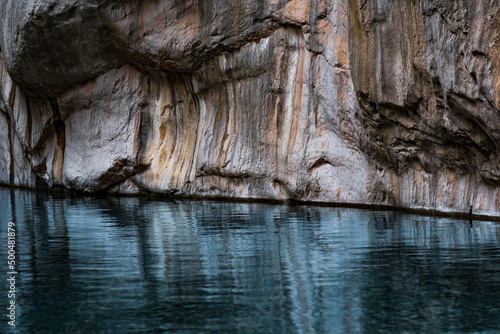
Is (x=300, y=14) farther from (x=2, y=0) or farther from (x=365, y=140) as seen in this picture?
(x=2, y=0)

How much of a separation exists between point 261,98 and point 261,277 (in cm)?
1255

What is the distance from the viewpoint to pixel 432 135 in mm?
13883

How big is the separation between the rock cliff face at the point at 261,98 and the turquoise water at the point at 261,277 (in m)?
2.26

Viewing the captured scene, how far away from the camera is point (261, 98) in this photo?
1950cm

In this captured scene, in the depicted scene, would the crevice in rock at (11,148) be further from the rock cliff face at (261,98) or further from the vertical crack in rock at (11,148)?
the rock cliff face at (261,98)

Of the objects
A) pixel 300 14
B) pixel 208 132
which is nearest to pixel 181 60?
pixel 208 132

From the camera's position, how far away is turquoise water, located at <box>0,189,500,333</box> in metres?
5.55

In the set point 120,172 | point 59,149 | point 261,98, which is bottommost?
point 120,172

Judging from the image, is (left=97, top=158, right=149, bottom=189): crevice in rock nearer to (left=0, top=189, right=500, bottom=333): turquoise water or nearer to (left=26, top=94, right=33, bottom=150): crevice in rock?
(left=26, top=94, right=33, bottom=150): crevice in rock

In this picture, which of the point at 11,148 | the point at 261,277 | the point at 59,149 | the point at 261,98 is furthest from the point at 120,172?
the point at 261,277

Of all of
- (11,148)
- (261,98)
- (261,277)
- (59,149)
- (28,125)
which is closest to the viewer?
(261,277)

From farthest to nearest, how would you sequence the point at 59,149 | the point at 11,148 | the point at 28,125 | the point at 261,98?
the point at 11,148
the point at 28,125
the point at 59,149
the point at 261,98

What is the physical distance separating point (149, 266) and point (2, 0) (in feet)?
67.6

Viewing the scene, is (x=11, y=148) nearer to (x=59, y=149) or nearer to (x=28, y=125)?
(x=28, y=125)
